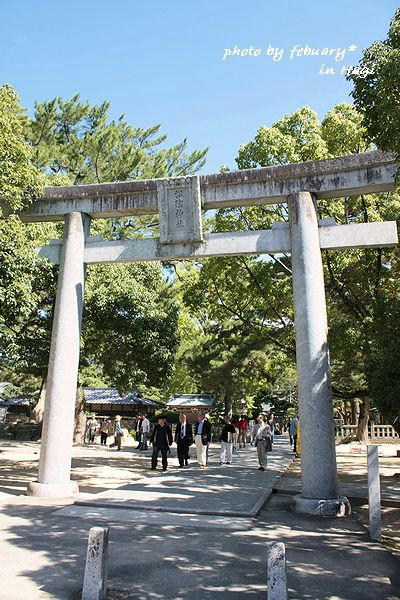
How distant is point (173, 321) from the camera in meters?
18.7

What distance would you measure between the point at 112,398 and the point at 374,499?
3373 centimetres

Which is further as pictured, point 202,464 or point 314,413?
point 202,464

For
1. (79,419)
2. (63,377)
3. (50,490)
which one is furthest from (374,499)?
(79,419)

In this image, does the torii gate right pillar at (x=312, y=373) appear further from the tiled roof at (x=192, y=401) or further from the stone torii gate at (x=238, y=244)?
the tiled roof at (x=192, y=401)

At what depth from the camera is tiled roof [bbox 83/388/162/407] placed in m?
35.1

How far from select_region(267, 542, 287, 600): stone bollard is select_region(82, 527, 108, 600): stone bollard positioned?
1507mm

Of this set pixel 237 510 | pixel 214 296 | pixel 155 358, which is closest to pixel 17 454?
pixel 155 358

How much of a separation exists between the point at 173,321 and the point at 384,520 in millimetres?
11458

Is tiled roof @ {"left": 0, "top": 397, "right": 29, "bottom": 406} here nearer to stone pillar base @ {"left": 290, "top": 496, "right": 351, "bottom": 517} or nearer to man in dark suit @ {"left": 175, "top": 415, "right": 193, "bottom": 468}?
man in dark suit @ {"left": 175, "top": 415, "right": 193, "bottom": 468}

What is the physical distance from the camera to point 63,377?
953cm

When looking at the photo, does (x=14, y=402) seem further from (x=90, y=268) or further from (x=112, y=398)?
(x=90, y=268)

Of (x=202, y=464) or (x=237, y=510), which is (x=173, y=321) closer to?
(x=202, y=464)

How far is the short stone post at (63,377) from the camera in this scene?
9.22 meters

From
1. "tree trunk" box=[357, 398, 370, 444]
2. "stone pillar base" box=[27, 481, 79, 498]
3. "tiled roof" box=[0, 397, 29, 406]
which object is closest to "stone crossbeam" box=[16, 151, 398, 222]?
"stone pillar base" box=[27, 481, 79, 498]
